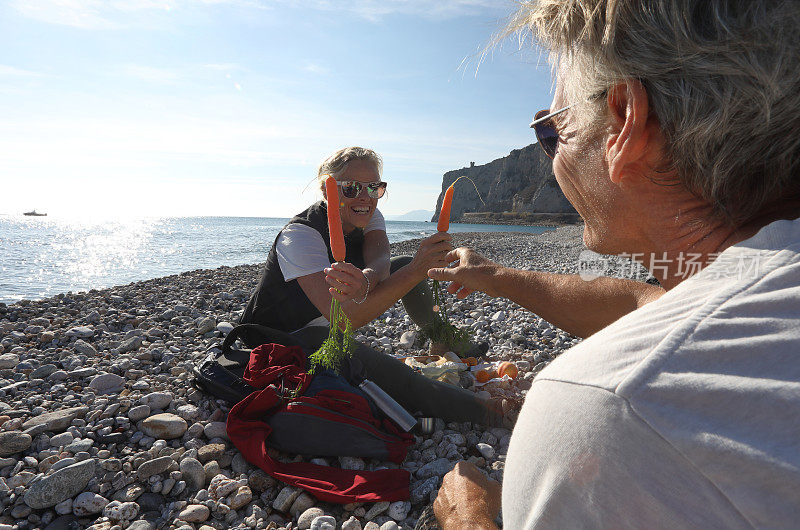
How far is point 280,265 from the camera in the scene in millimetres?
4070

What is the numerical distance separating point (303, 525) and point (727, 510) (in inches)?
100

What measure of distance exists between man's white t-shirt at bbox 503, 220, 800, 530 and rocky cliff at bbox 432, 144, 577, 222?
73.8 m

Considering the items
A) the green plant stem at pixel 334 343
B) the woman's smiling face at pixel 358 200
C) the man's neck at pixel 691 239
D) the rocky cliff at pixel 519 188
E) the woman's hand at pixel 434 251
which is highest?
the rocky cliff at pixel 519 188

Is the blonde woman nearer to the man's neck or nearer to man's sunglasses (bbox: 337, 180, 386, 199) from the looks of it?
man's sunglasses (bbox: 337, 180, 386, 199)

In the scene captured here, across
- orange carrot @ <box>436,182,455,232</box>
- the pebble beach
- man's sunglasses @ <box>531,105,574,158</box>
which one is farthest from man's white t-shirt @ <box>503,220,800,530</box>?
orange carrot @ <box>436,182,455,232</box>

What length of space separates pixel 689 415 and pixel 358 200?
155 inches

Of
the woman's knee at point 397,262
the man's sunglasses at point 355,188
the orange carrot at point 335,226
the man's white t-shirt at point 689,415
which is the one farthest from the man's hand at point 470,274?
the woman's knee at point 397,262

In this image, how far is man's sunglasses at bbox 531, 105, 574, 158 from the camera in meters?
1.67

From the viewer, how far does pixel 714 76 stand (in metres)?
1.09

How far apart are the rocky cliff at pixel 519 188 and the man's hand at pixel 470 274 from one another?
71727 millimetres

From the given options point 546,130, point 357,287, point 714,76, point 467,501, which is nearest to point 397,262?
point 357,287

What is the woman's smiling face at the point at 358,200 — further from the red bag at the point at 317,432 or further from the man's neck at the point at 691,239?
the man's neck at the point at 691,239

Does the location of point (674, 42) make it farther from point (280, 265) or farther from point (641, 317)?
point (280, 265)

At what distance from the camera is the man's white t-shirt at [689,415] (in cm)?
75
